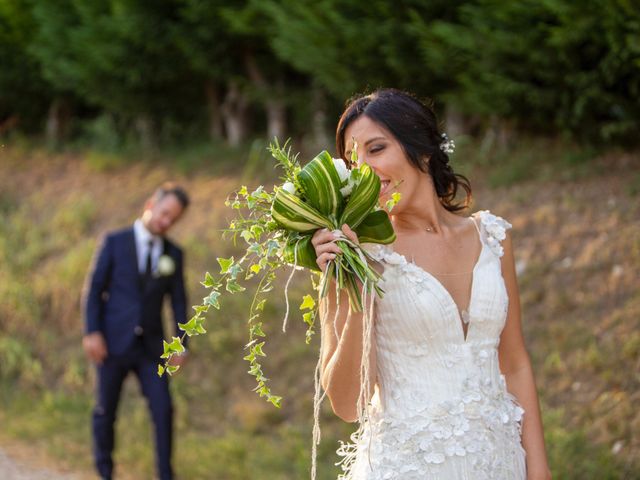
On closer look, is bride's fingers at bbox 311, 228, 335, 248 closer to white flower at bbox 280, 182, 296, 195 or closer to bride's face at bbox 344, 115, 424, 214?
white flower at bbox 280, 182, 296, 195

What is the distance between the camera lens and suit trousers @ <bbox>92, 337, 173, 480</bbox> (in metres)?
6.96

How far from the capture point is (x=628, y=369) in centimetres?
657

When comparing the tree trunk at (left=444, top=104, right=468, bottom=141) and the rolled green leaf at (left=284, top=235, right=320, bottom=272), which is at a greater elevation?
the tree trunk at (left=444, top=104, right=468, bottom=141)

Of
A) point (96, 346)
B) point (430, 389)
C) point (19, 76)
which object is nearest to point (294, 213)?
point (430, 389)

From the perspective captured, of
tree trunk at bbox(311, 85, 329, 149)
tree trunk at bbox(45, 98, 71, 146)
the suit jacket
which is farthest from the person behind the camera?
tree trunk at bbox(45, 98, 71, 146)

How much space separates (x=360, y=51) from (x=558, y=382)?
4.66m

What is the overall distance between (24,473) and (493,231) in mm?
5563

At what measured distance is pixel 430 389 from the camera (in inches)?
129

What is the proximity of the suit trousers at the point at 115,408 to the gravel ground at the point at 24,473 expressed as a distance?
0.98 metres

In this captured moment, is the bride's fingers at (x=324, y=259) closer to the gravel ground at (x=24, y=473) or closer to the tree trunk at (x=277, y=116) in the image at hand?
the gravel ground at (x=24, y=473)

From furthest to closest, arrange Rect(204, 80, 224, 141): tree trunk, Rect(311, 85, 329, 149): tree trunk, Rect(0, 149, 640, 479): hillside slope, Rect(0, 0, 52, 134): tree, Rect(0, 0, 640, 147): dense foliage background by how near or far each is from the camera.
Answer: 1. Rect(0, 0, 52, 134): tree
2. Rect(204, 80, 224, 141): tree trunk
3. Rect(311, 85, 329, 149): tree trunk
4. Rect(0, 0, 640, 147): dense foliage background
5. Rect(0, 149, 640, 479): hillside slope

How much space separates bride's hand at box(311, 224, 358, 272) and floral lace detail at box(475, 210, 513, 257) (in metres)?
0.73

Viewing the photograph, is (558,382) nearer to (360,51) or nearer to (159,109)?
(360,51)

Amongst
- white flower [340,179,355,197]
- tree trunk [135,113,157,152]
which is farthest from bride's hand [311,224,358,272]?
→ tree trunk [135,113,157,152]
